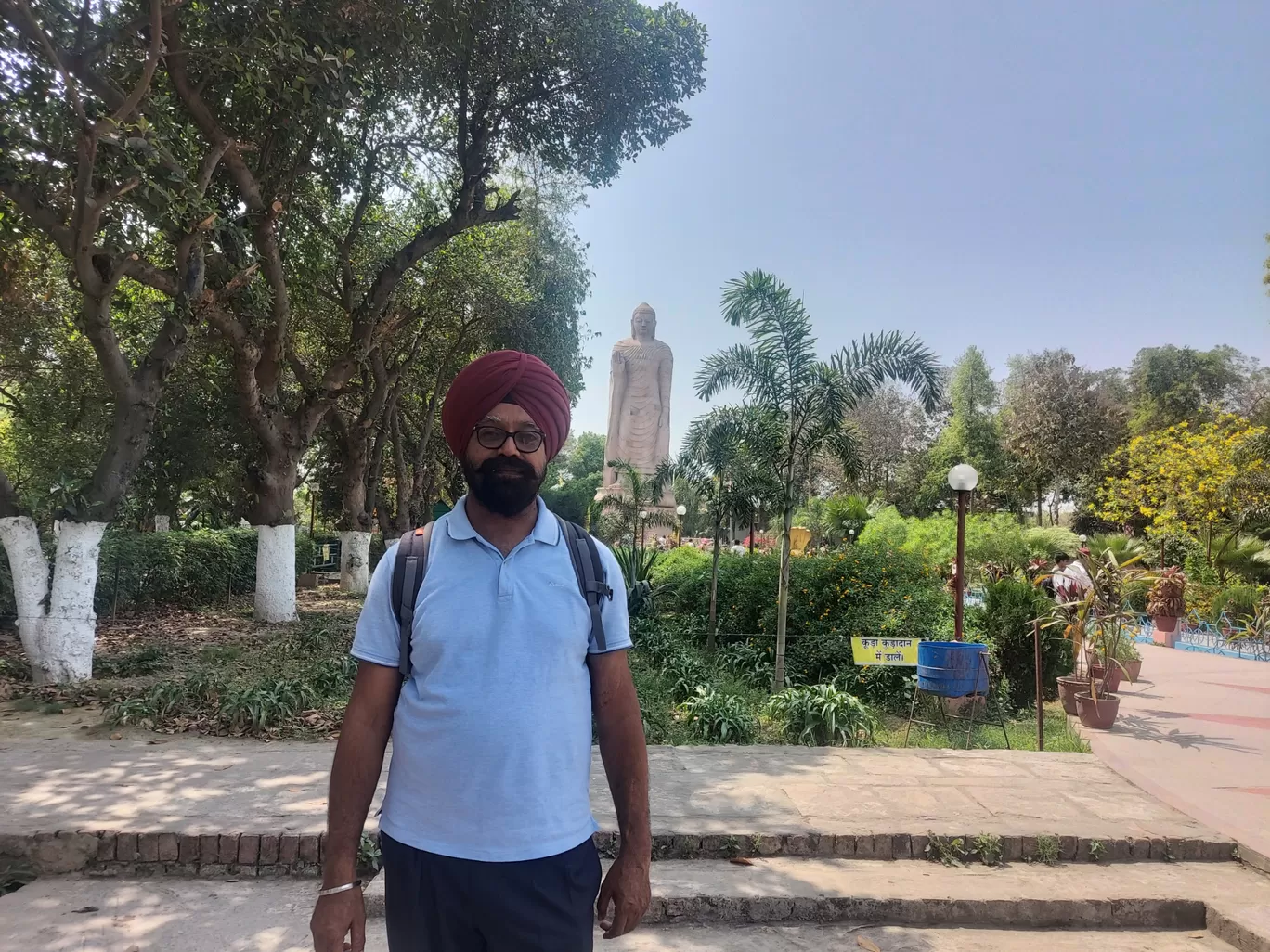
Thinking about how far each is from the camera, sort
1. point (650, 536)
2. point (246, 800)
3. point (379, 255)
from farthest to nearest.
Result: point (650, 536) < point (379, 255) < point (246, 800)

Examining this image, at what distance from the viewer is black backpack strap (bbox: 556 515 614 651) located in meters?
1.77

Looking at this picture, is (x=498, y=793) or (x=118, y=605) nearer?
(x=498, y=793)

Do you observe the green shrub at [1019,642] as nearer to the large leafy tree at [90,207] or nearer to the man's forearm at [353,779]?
the man's forearm at [353,779]

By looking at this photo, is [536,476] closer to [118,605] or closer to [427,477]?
[118,605]

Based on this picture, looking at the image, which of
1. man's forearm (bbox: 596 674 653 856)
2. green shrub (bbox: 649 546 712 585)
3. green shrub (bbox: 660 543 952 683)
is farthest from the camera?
green shrub (bbox: 649 546 712 585)

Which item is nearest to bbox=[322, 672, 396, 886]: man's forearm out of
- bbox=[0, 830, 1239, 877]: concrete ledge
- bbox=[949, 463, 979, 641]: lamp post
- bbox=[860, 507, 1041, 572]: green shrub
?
bbox=[0, 830, 1239, 877]: concrete ledge

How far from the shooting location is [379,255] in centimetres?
1391

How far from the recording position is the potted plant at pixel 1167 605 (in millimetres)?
14289

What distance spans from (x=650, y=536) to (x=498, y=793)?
2198cm

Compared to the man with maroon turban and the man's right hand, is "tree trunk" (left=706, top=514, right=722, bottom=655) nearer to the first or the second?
the man with maroon turban

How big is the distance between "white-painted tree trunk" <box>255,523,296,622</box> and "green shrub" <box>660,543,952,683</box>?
20.7ft

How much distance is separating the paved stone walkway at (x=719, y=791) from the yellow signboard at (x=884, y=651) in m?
0.90

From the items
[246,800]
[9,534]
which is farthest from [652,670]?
[9,534]

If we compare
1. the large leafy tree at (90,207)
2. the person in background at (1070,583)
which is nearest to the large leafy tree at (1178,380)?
the person in background at (1070,583)
